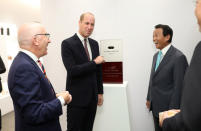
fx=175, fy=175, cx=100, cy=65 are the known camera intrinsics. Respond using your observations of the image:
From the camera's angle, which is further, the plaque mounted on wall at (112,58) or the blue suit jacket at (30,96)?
the plaque mounted on wall at (112,58)

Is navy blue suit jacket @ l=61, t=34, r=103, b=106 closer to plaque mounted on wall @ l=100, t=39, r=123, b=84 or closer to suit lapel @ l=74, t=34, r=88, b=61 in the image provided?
suit lapel @ l=74, t=34, r=88, b=61

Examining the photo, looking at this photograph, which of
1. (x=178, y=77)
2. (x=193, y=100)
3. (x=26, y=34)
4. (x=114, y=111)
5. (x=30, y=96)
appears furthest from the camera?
(x=114, y=111)

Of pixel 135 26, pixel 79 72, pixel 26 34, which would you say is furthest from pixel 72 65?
pixel 135 26

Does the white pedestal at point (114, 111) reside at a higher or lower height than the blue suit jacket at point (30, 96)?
lower

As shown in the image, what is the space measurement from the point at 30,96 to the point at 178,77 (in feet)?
4.53

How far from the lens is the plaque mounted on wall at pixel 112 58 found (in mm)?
2123

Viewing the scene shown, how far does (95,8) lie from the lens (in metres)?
2.68

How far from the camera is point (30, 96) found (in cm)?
109

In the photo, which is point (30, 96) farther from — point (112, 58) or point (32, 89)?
point (112, 58)

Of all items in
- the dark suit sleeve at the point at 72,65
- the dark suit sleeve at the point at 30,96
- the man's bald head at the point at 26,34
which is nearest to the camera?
the dark suit sleeve at the point at 30,96

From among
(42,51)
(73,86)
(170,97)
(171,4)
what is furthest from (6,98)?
(171,4)

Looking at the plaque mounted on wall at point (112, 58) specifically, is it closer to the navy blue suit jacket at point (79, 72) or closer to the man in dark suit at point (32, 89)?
the navy blue suit jacket at point (79, 72)

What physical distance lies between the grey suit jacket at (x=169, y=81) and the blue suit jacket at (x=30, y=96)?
1.17m

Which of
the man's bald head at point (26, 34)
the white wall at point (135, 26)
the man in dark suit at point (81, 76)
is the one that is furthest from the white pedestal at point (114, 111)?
the man's bald head at point (26, 34)
